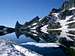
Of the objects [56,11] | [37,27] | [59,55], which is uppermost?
[56,11]

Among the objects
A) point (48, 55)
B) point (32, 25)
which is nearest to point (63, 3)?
point (32, 25)

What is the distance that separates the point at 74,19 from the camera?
6925cm

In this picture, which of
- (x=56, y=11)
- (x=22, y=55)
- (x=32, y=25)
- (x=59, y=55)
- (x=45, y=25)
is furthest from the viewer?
(x=32, y=25)

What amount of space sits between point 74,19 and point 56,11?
37.3 m

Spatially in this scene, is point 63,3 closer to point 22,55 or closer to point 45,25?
point 45,25

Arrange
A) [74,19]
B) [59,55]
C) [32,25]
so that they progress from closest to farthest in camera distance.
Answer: [59,55], [74,19], [32,25]

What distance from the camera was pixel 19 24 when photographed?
112 m

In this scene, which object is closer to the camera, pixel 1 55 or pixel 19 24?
pixel 1 55

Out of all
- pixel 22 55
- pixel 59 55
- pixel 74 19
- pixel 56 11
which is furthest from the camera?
pixel 56 11

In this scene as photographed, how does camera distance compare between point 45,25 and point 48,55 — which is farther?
point 45,25

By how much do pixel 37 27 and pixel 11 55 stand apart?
315 feet

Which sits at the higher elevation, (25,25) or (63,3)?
(63,3)

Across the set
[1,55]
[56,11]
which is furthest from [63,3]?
[1,55]

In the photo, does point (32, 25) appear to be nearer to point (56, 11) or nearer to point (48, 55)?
point (56, 11)
